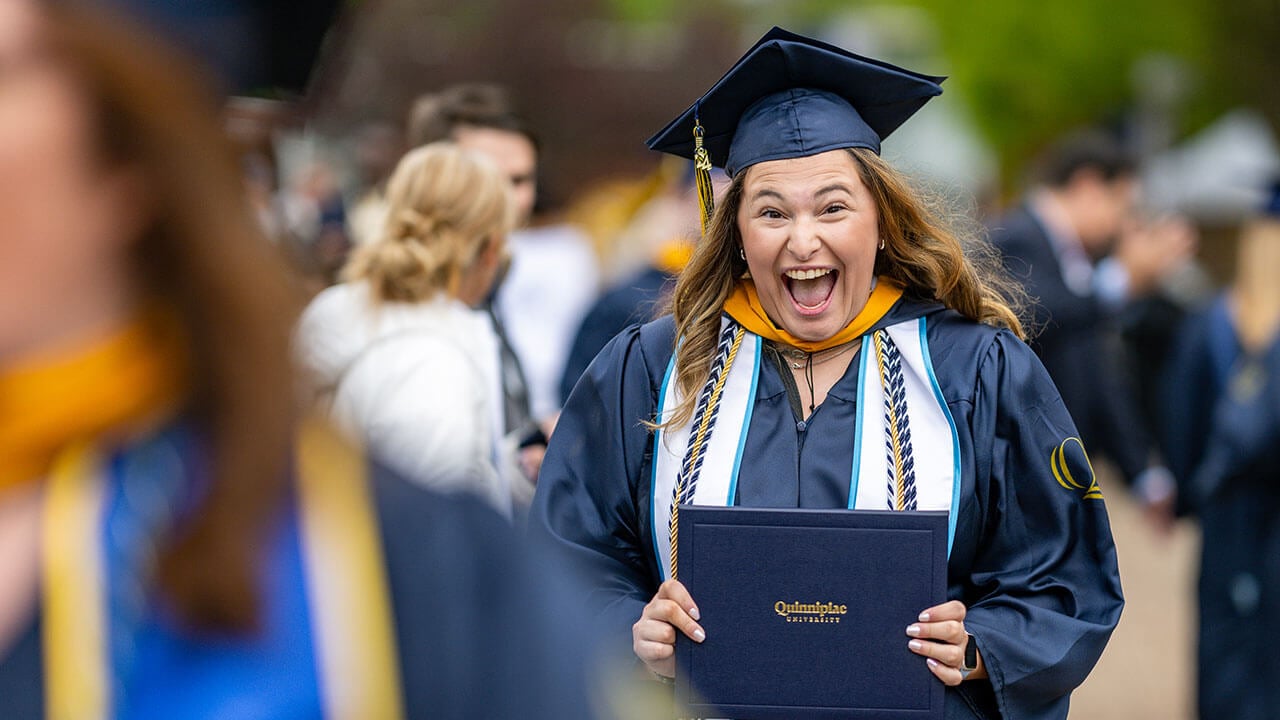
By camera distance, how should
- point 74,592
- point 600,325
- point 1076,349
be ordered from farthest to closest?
point 1076,349, point 600,325, point 74,592

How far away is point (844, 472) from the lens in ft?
9.59

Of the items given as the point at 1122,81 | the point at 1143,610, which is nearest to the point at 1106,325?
the point at 1143,610

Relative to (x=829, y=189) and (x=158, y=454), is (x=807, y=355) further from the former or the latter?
(x=158, y=454)

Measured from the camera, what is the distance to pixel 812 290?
3.02 metres

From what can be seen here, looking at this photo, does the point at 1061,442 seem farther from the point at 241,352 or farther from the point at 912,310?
the point at 241,352

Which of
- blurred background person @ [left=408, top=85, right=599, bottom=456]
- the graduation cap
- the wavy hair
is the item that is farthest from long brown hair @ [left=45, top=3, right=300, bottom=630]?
blurred background person @ [left=408, top=85, right=599, bottom=456]

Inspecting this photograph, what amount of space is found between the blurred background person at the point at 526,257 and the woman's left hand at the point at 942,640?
Result: 185 cm

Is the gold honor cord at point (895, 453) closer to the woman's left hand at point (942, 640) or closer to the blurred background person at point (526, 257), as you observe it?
the woman's left hand at point (942, 640)

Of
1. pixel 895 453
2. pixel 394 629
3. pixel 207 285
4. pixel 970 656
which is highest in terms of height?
pixel 207 285

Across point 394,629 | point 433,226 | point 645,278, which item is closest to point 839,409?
point 433,226

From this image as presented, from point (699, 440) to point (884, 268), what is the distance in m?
0.56

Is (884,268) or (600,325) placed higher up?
(884,268)

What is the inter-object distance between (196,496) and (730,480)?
198 cm

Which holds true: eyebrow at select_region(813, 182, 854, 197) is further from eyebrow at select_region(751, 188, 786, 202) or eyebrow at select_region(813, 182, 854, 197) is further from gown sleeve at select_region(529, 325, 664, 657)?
gown sleeve at select_region(529, 325, 664, 657)
